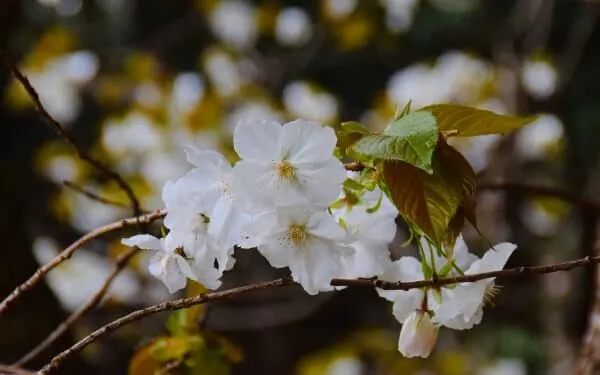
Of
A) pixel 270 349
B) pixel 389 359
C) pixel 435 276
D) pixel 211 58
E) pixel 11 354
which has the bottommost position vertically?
pixel 435 276

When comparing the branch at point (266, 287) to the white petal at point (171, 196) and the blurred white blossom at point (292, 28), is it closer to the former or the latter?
the white petal at point (171, 196)

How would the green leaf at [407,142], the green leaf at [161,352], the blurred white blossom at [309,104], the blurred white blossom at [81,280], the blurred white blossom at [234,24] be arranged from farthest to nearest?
the blurred white blossom at [234,24] < the blurred white blossom at [309,104] < the blurred white blossom at [81,280] < the green leaf at [161,352] < the green leaf at [407,142]

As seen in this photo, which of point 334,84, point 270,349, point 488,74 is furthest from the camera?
point 334,84

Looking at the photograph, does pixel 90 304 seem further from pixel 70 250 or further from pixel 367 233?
pixel 367 233

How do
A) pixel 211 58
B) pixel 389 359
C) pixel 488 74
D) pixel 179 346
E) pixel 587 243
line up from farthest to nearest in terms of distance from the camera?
1. pixel 211 58
2. pixel 488 74
3. pixel 389 359
4. pixel 587 243
5. pixel 179 346

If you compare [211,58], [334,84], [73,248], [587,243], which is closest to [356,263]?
[73,248]

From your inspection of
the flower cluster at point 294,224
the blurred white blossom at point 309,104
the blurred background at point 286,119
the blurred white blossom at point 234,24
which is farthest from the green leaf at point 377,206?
the blurred white blossom at point 234,24

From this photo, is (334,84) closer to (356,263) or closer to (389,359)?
(389,359)
